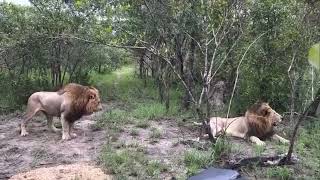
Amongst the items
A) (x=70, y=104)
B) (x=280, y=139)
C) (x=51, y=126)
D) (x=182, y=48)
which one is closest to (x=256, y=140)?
(x=280, y=139)

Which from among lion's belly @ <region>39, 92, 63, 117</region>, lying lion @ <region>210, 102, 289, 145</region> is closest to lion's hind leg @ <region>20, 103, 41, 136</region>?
lion's belly @ <region>39, 92, 63, 117</region>

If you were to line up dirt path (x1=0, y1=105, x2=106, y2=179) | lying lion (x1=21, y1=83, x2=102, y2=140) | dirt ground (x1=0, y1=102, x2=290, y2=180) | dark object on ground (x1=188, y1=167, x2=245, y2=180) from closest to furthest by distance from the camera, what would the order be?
1. dark object on ground (x1=188, y1=167, x2=245, y2=180)
2. dirt ground (x1=0, y1=102, x2=290, y2=180)
3. dirt path (x1=0, y1=105, x2=106, y2=179)
4. lying lion (x1=21, y1=83, x2=102, y2=140)

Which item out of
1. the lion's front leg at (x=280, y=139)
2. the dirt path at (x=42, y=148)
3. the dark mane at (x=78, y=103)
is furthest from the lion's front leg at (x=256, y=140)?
the dark mane at (x=78, y=103)

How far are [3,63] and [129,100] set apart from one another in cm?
324

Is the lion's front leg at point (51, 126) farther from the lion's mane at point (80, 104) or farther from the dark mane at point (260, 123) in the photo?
the dark mane at point (260, 123)

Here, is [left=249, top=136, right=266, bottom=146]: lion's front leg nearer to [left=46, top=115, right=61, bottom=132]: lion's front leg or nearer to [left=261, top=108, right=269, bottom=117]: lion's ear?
[left=261, top=108, right=269, bottom=117]: lion's ear

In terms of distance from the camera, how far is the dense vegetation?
7.53m

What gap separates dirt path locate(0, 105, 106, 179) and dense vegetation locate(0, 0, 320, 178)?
57 centimetres

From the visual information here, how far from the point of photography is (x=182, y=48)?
9.45 metres

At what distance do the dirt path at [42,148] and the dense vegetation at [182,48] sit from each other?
572 millimetres

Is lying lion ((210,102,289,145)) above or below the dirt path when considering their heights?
above

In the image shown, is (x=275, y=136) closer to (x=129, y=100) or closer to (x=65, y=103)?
(x=65, y=103)

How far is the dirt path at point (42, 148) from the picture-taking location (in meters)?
6.04

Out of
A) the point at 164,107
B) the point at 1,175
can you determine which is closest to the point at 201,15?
the point at 164,107
